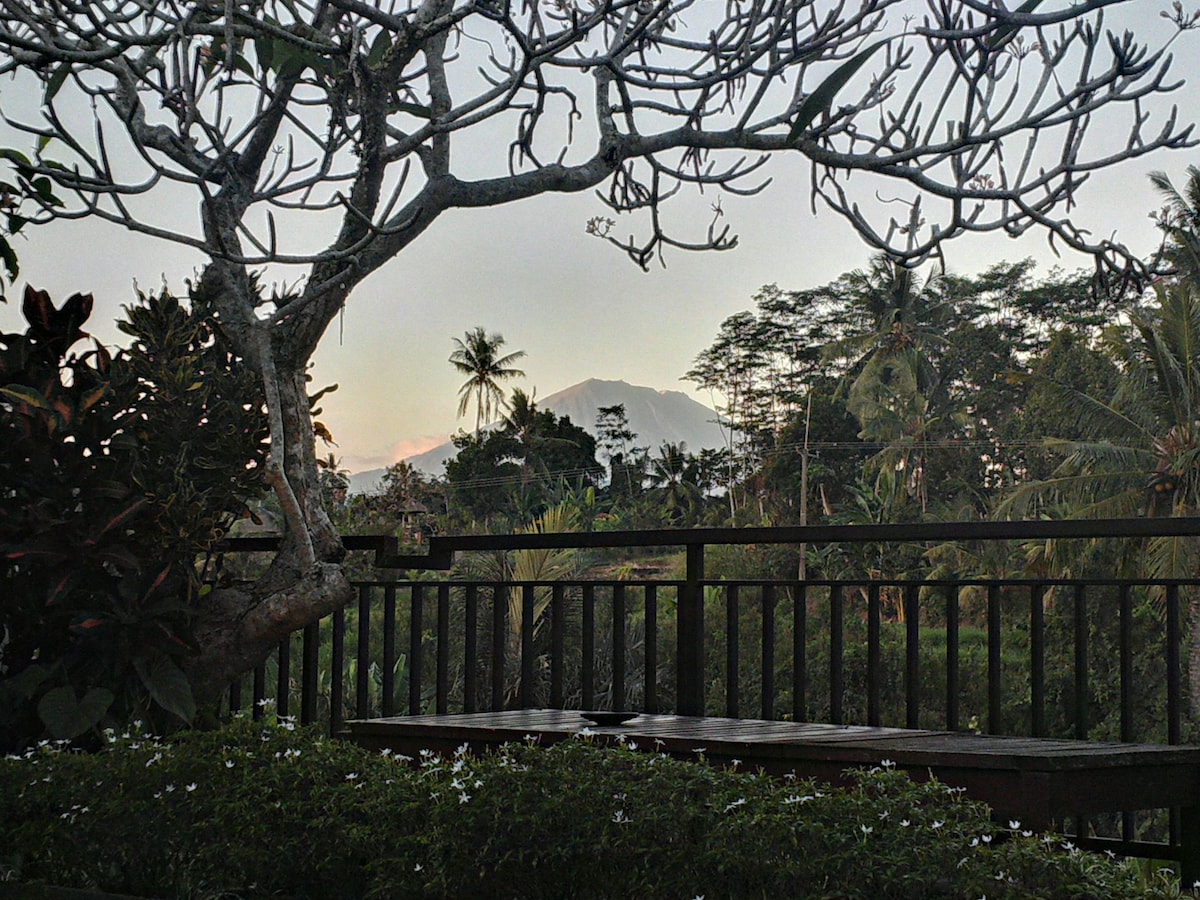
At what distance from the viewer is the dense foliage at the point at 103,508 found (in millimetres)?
3482

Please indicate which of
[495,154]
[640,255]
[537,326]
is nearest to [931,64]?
[640,255]

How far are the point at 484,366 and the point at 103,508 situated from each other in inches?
1175

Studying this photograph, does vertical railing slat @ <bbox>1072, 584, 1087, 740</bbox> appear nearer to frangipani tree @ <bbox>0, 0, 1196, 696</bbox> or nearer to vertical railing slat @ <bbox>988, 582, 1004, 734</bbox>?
vertical railing slat @ <bbox>988, 582, 1004, 734</bbox>

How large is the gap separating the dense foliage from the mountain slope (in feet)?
90.8

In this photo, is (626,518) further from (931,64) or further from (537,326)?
(931,64)

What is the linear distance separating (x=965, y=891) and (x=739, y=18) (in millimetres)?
3393

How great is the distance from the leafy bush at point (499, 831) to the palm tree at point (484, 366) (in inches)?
1206

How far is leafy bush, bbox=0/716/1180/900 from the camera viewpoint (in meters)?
1.73

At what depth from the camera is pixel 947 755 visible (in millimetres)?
2361

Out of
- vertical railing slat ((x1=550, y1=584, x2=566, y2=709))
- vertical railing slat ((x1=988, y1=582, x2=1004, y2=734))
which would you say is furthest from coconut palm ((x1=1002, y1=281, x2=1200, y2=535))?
vertical railing slat ((x1=988, y1=582, x2=1004, y2=734))

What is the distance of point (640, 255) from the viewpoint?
4.74 m

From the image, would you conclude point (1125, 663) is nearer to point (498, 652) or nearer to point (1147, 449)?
point (498, 652)

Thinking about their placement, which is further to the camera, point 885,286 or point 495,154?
point 885,286

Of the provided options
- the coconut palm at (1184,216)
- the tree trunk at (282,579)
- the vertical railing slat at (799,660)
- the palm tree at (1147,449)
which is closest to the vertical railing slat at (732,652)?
the vertical railing slat at (799,660)
